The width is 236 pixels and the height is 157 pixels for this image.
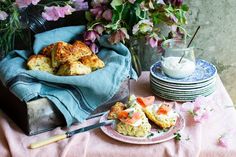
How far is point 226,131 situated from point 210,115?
2.7 inches

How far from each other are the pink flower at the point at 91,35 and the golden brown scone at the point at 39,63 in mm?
119

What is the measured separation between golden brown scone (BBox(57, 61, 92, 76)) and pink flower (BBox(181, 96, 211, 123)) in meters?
0.24

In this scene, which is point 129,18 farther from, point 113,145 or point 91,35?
point 113,145

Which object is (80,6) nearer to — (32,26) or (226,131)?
(32,26)

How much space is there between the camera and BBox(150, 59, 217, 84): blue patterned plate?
3.55ft

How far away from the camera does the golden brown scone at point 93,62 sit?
3.32 feet

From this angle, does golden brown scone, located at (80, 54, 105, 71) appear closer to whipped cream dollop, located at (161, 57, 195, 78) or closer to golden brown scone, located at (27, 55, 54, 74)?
golden brown scone, located at (27, 55, 54, 74)

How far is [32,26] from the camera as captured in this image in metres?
1.16

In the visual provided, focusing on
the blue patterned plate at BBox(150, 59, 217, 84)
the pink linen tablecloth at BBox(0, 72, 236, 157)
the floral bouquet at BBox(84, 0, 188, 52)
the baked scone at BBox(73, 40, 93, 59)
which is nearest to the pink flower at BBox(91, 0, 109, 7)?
the floral bouquet at BBox(84, 0, 188, 52)

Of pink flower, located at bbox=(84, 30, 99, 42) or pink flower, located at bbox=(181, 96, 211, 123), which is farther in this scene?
pink flower, located at bbox=(84, 30, 99, 42)

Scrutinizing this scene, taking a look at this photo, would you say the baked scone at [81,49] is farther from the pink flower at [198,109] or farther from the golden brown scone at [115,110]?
the pink flower at [198,109]

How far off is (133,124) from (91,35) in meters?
0.30

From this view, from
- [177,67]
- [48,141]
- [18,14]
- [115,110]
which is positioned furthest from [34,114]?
[177,67]

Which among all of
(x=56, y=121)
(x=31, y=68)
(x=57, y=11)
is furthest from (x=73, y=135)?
(x=57, y=11)
